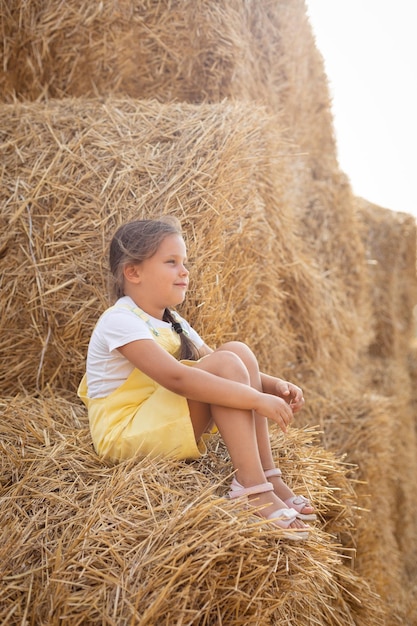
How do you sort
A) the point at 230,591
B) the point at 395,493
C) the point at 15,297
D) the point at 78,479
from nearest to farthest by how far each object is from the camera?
the point at 230,591
the point at 78,479
the point at 15,297
the point at 395,493

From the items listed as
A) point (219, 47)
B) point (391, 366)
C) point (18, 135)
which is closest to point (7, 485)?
point (18, 135)

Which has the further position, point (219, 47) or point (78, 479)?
point (219, 47)

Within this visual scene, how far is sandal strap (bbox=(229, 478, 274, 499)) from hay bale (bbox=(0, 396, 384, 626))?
4 centimetres

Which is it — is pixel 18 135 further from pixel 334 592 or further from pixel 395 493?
pixel 395 493

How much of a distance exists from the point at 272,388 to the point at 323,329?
1.28 meters

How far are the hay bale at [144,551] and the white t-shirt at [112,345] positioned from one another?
201 mm

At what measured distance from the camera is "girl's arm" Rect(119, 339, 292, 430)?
62.0 inches

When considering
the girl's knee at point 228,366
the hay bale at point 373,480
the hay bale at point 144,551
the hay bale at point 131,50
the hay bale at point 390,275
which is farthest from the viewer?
the hay bale at point 390,275

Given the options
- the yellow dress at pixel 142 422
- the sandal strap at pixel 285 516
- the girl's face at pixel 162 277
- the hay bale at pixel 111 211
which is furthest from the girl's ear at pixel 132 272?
the sandal strap at pixel 285 516

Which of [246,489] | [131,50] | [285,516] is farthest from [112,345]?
[131,50]

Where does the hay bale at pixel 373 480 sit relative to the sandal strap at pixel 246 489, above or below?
below

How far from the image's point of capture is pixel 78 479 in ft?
5.30

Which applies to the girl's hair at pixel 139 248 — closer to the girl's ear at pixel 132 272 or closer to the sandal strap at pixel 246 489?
the girl's ear at pixel 132 272

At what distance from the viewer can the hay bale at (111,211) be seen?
2.22 metres
